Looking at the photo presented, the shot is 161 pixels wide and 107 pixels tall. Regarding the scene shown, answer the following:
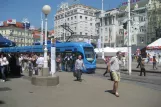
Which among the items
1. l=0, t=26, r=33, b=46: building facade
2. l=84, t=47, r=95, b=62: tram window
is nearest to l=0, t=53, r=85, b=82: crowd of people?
l=84, t=47, r=95, b=62: tram window

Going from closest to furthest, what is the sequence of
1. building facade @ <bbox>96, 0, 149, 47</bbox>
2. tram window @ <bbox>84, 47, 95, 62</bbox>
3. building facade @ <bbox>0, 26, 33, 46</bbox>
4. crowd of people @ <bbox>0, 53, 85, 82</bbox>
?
crowd of people @ <bbox>0, 53, 85, 82</bbox>, tram window @ <bbox>84, 47, 95, 62</bbox>, building facade @ <bbox>96, 0, 149, 47</bbox>, building facade @ <bbox>0, 26, 33, 46</bbox>

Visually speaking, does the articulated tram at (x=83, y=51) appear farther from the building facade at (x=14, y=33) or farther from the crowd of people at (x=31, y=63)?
the building facade at (x=14, y=33)

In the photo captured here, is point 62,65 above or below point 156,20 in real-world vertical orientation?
below

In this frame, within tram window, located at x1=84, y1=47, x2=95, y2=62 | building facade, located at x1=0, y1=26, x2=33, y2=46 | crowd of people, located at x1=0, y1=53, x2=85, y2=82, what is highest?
building facade, located at x1=0, y1=26, x2=33, y2=46

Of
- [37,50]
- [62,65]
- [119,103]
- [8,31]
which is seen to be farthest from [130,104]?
[8,31]

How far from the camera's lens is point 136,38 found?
80.8 metres

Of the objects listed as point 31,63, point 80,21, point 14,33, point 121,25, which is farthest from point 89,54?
point 14,33

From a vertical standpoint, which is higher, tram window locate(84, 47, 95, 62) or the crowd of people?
tram window locate(84, 47, 95, 62)

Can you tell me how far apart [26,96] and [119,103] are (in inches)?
150

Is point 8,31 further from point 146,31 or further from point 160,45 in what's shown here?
point 160,45

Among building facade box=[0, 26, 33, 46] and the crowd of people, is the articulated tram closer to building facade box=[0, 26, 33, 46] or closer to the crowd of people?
the crowd of people

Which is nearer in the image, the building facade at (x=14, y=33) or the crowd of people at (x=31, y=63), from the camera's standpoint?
the crowd of people at (x=31, y=63)

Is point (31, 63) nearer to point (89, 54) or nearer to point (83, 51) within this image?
point (83, 51)

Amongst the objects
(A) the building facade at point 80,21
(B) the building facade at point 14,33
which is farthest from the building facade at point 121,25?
(B) the building facade at point 14,33
